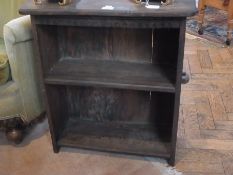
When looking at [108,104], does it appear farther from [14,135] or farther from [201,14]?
[201,14]

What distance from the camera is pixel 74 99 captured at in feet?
5.35

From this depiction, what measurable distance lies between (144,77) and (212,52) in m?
1.30

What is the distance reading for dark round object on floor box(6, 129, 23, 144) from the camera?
5.27 feet

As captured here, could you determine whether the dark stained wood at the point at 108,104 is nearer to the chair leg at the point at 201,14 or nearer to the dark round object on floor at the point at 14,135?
the dark round object on floor at the point at 14,135

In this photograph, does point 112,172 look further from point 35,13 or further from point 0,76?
point 35,13

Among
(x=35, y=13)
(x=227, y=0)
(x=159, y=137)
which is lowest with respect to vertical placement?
(x=159, y=137)

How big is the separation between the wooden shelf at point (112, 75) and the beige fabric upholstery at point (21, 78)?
155 millimetres

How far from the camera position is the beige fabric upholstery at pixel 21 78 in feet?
4.55

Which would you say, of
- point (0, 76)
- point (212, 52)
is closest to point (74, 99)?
point (0, 76)

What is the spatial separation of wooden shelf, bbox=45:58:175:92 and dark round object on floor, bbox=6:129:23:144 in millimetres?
411

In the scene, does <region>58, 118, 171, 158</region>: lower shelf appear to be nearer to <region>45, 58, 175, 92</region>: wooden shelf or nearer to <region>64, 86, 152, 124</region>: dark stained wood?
<region>64, 86, 152, 124</region>: dark stained wood

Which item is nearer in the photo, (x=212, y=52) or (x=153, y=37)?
(x=153, y=37)

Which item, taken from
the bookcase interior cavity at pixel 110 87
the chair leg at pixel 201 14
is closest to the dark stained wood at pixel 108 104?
the bookcase interior cavity at pixel 110 87

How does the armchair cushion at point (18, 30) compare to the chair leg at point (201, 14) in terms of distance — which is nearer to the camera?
the armchair cushion at point (18, 30)
